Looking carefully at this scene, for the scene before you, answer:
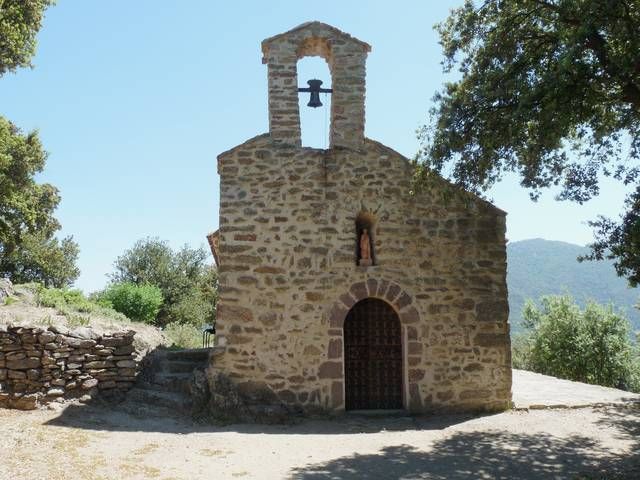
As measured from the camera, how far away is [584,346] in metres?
24.3

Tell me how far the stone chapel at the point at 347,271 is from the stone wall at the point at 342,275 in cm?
2

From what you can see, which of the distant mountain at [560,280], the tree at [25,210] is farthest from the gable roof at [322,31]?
the distant mountain at [560,280]

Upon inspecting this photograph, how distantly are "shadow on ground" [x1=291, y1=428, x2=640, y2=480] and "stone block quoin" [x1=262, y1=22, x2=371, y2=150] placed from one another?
5.63 meters

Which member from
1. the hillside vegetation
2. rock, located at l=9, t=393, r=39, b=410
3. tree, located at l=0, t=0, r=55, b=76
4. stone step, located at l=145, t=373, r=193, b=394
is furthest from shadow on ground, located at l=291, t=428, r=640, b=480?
tree, located at l=0, t=0, r=55, b=76

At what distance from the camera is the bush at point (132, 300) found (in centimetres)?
1761

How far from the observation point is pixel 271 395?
9.48m

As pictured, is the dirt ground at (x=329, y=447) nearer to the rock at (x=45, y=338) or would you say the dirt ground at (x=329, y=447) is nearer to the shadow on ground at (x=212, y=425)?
the shadow on ground at (x=212, y=425)

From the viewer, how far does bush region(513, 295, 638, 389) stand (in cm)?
2405

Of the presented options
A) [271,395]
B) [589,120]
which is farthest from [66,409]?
[589,120]

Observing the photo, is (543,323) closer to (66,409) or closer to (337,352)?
(337,352)

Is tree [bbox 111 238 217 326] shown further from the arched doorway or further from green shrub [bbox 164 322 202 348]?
the arched doorway

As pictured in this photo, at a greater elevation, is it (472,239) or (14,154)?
(14,154)

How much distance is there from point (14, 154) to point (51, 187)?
4.56 metres

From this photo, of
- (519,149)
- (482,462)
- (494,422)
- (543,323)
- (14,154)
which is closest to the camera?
(482,462)
